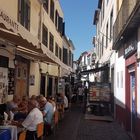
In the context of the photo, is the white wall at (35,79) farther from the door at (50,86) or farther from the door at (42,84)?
the door at (50,86)

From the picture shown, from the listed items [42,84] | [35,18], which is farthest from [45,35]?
[35,18]

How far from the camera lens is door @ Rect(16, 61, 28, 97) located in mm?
17938

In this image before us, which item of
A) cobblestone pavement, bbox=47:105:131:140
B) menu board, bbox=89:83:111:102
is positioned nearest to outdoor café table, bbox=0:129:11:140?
cobblestone pavement, bbox=47:105:131:140

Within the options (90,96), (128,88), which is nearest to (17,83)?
(128,88)

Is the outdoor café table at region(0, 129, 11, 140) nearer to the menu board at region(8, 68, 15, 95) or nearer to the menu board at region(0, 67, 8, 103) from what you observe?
the menu board at region(0, 67, 8, 103)

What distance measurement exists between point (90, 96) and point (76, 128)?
27.5 feet

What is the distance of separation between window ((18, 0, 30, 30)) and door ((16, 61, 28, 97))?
5.63 ft

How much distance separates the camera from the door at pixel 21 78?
706 inches

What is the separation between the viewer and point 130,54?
15.9 meters

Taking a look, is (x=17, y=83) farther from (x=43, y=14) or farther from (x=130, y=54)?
(x=43, y=14)

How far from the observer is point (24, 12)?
1850cm

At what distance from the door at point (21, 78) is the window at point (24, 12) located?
5.63 ft

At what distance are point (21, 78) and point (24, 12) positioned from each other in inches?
110

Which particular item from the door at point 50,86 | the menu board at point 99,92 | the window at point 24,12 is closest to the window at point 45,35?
the door at point 50,86
